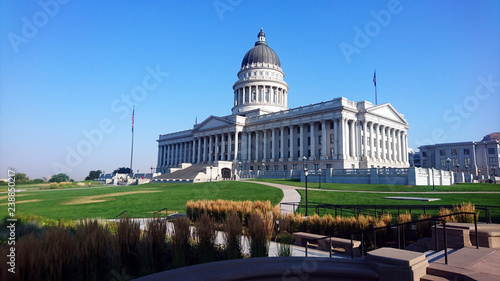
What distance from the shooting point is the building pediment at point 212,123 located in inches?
3536

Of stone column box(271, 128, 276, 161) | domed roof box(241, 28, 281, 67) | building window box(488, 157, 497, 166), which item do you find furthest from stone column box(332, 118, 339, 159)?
building window box(488, 157, 497, 166)

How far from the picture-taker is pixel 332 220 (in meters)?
13.1

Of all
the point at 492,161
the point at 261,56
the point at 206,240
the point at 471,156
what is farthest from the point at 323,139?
the point at 206,240

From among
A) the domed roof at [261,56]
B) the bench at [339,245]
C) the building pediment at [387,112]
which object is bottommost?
the bench at [339,245]

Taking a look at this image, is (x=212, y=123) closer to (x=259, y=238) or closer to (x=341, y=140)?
(x=341, y=140)

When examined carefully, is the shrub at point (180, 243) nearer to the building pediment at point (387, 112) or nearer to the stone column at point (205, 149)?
the building pediment at point (387, 112)

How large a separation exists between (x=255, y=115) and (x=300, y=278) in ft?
277

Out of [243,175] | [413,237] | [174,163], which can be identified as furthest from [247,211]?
[174,163]

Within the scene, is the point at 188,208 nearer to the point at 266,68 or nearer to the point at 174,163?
the point at 266,68

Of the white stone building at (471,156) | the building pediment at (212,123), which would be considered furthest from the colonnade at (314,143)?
the white stone building at (471,156)

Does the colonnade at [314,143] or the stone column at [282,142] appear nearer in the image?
the colonnade at [314,143]

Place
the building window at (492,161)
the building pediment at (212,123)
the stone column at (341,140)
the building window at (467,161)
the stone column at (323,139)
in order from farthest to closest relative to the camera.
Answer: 1. the building window at (467,161)
2. the building window at (492,161)
3. the building pediment at (212,123)
4. the stone column at (323,139)
5. the stone column at (341,140)

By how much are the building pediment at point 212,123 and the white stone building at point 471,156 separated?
68.0m

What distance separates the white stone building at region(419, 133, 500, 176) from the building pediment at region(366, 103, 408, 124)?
23900 millimetres
